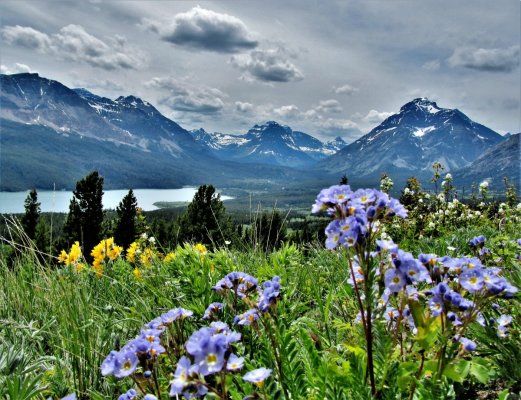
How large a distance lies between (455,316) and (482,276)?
0.25m

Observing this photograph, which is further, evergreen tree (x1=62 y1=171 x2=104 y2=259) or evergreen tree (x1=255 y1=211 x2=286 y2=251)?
evergreen tree (x1=62 y1=171 x2=104 y2=259)

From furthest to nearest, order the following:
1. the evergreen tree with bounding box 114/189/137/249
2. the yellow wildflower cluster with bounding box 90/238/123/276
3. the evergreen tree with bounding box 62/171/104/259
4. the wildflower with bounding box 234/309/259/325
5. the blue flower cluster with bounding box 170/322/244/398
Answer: the evergreen tree with bounding box 114/189/137/249, the evergreen tree with bounding box 62/171/104/259, the yellow wildflower cluster with bounding box 90/238/123/276, the wildflower with bounding box 234/309/259/325, the blue flower cluster with bounding box 170/322/244/398

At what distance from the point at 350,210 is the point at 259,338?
142 cm

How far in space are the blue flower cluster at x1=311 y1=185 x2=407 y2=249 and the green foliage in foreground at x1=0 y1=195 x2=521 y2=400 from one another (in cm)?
52

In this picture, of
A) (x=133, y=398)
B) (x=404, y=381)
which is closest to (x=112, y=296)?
(x=133, y=398)

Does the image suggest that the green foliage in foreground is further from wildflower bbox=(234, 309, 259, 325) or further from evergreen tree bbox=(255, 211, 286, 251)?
evergreen tree bbox=(255, 211, 286, 251)

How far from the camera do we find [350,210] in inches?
72.6

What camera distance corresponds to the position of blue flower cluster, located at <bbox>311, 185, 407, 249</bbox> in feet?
5.63

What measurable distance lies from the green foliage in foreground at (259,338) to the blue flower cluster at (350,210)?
52cm

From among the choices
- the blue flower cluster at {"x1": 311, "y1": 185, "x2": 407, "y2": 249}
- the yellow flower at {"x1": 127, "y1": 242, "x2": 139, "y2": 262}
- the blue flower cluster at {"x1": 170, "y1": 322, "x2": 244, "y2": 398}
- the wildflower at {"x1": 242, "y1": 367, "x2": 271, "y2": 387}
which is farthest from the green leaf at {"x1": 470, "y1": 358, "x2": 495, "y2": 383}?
the yellow flower at {"x1": 127, "y1": 242, "x2": 139, "y2": 262}

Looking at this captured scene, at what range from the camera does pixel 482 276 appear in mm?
1932

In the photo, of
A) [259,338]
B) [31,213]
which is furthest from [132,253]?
[31,213]

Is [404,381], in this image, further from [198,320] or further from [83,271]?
[83,271]

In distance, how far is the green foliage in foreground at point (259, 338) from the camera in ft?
6.50
